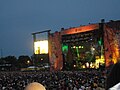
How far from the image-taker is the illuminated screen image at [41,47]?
59.2 metres

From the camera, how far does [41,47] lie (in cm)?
6012

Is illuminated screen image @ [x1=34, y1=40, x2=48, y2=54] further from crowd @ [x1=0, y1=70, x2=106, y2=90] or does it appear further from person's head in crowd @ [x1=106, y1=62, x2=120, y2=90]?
person's head in crowd @ [x1=106, y1=62, x2=120, y2=90]

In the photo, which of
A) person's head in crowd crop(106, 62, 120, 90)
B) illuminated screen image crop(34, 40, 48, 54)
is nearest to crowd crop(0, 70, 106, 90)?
person's head in crowd crop(106, 62, 120, 90)

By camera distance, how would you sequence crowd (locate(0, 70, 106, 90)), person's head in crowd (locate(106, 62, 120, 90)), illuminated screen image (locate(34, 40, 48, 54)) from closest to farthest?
1. person's head in crowd (locate(106, 62, 120, 90))
2. crowd (locate(0, 70, 106, 90))
3. illuminated screen image (locate(34, 40, 48, 54))

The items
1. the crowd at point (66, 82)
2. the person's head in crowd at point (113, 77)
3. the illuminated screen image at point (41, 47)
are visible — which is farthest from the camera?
the illuminated screen image at point (41, 47)

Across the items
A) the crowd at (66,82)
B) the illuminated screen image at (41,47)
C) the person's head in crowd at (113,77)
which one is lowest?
the crowd at (66,82)

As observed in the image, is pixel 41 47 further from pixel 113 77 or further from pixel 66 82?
pixel 113 77

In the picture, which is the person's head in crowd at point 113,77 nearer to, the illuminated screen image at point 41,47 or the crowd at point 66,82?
the crowd at point 66,82

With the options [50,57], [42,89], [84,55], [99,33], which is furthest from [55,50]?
[42,89]

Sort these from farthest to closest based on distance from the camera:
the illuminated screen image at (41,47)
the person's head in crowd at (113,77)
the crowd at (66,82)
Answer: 1. the illuminated screen image at (41,47)
2. the crowd at (66,82)
3. the person's head in crowd at (113,77)

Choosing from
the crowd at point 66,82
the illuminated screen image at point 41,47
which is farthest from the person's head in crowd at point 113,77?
the illuminated screen image at point 41,47

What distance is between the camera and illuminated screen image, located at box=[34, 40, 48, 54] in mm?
59231

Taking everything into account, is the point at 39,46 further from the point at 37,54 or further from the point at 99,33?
the point at 99,33

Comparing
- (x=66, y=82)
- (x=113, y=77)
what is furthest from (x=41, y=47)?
(x=113, y=77)
